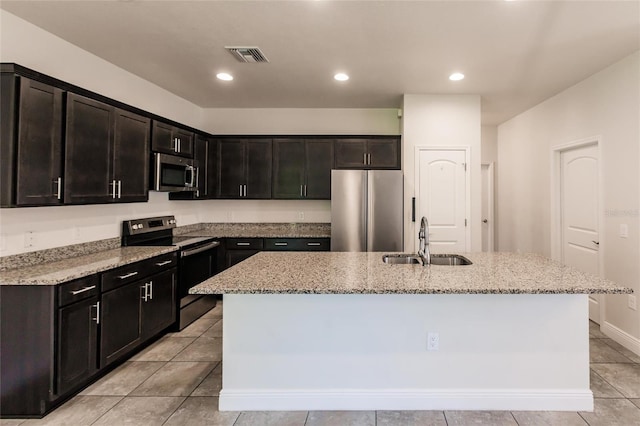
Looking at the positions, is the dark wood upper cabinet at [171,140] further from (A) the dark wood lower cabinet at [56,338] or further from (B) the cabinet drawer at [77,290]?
(B) the cabinet drawer at [77,290]

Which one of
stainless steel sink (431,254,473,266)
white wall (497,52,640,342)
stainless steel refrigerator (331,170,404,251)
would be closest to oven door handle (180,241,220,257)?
stainless steel refrigerator (331,170,404,251)

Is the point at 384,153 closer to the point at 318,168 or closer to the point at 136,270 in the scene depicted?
the point at 318,168

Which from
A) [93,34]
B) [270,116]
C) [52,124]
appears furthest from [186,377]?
[270,116]

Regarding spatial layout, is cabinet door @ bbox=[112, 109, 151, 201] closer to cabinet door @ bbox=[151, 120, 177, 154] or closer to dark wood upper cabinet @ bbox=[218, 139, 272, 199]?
cabinet door @ bbox=[151, 120, 177, 154]

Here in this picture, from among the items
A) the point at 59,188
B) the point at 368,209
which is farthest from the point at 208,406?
the point at 368,209

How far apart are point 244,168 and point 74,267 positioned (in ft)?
8.88

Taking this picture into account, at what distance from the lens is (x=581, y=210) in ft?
12.8

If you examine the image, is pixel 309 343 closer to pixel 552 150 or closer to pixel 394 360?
pixel 394 360

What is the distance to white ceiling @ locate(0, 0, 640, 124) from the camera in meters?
2.39

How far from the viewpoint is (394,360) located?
2207 millimetres

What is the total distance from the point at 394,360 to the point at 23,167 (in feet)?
8.98

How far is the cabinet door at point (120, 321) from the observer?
2527mm

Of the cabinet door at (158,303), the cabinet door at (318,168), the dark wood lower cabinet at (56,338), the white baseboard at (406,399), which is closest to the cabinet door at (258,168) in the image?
the cabinet door at (318,168)

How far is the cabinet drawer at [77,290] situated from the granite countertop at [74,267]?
0.04m
